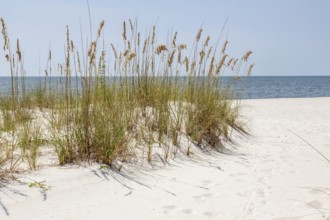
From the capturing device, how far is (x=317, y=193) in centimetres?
247

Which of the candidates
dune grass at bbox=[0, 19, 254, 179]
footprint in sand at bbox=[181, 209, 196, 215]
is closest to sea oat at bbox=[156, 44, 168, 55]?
dune grass at bbox=[0, 19, 254, 179]

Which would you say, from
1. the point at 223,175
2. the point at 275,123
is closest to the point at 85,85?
the point at 223,175

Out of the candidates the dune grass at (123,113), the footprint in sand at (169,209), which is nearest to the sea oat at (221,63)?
the dune grass at (123,113)

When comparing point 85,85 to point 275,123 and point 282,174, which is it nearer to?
point 282,174

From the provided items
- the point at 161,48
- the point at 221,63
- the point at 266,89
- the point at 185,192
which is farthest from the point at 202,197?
the point at 266,89

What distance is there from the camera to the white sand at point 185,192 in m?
2.14

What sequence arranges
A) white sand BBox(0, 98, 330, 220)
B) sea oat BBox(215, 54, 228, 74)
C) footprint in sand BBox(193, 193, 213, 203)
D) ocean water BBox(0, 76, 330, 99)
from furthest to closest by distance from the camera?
ocean water BBox(0, 76, 330, 99), sea oat BBox(215, 54, 228, 74), footprint in sand BBox(193, 193, 213, 203), white sand BBox(0, 98, 330, 220)

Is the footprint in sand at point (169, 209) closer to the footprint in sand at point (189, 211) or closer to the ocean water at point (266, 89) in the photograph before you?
the footprint in sand at point (189, 211)

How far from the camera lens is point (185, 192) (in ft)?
8.32

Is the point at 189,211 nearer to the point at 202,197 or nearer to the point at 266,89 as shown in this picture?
the point at 202,197

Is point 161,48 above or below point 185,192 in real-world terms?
above

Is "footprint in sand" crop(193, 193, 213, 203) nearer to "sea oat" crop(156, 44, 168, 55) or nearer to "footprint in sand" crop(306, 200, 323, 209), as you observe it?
"footprint in sand" crop(306, 200, 323, 209)

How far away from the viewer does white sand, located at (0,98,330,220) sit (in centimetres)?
214

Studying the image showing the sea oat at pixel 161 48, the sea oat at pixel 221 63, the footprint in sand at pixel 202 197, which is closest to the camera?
the footprint in sand at pixel 202 197
